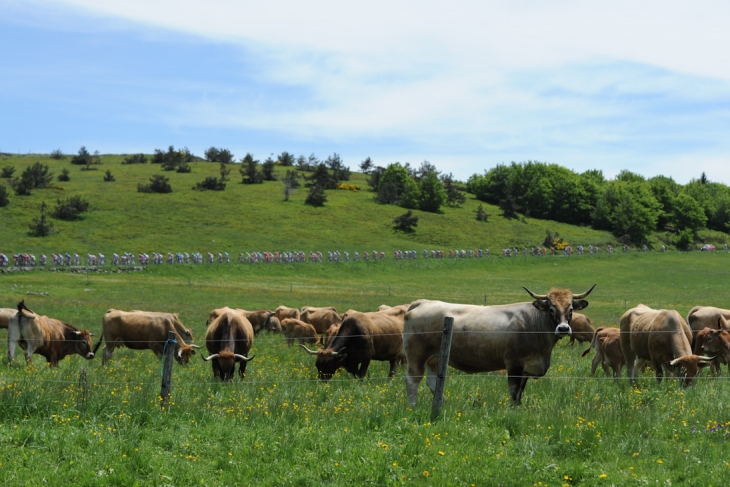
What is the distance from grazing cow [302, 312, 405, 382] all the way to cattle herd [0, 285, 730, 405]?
2cm

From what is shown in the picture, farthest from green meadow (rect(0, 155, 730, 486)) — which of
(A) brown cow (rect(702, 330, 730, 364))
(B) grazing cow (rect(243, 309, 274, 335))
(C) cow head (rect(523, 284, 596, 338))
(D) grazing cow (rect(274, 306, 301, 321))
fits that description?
(D) grazing cow (rect(274, 306, 301, 321))

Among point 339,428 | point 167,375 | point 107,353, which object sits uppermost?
point 167,375

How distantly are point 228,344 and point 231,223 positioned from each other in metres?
80.5

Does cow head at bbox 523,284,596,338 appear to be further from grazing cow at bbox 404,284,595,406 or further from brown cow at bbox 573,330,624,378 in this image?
brown cow at bbox 573,330,624,378

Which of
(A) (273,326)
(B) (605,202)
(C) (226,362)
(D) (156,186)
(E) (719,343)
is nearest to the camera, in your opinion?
(C) (226,362)

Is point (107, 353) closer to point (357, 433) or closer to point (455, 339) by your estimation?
point (455, 339)

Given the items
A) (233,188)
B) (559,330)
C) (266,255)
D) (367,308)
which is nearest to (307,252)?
(266,255)

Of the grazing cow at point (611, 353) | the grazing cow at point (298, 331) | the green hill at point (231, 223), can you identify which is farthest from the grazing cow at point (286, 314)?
the green hill at point (231, 223)

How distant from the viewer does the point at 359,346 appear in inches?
667

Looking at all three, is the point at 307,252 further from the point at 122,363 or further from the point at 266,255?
the point at 122,363

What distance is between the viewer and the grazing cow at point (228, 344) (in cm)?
1560

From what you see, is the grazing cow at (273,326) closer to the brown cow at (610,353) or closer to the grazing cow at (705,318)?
the brown cow at (610,353)

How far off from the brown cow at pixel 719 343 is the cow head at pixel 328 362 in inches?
330

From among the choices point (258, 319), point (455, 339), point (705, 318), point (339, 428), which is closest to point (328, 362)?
point (455, 339)
